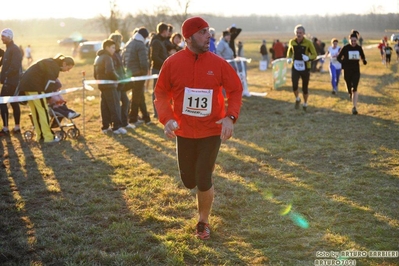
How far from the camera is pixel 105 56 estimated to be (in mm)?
9875

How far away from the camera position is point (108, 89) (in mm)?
10109

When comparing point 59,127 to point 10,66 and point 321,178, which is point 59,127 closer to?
point 10,66

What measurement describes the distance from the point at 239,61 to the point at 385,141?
858 cm

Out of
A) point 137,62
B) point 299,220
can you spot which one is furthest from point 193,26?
point 137,62

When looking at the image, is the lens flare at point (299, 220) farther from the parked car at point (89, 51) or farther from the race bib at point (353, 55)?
the parked car at point (89, 51)

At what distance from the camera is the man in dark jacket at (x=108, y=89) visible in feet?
32.2

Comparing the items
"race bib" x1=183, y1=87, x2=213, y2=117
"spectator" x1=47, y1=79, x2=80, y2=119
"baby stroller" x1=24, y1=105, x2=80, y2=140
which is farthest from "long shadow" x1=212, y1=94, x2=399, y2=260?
"baby stroller" x1=24, y1=105, x2=80, y2=140

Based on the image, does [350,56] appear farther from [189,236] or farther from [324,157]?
[189,236]

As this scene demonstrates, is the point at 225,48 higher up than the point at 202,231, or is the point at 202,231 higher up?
the point at 225,48


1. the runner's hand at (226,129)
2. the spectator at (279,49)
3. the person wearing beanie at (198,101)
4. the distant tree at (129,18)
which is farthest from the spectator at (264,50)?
the runner's hand at (226,129)

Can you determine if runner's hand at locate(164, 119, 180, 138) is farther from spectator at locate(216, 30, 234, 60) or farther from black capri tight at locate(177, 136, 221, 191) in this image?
spectator at locate(216, 30, 234, 60)

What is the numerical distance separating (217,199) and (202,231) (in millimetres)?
1235

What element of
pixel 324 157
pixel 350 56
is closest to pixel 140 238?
pixel 324 157

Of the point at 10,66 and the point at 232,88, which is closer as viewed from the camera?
the point at 232,88
